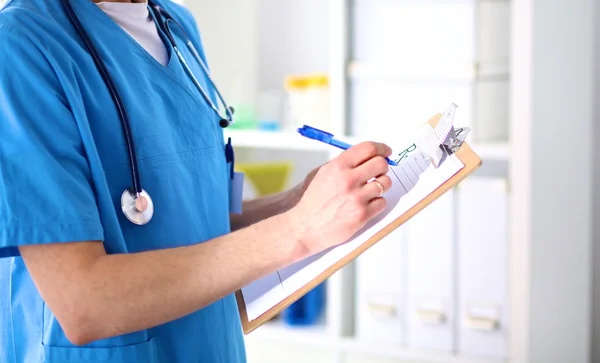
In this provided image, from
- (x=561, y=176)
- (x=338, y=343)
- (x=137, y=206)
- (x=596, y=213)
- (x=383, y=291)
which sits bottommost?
(x=338, y=343)

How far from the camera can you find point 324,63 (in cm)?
243

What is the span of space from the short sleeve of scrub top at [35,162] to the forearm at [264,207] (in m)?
0.38

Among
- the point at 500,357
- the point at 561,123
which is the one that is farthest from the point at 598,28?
the point at 500,357

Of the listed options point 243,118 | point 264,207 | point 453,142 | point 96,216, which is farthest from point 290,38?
point 96,216

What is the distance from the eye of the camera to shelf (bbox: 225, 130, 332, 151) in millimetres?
2012

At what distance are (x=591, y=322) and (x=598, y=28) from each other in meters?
0.72

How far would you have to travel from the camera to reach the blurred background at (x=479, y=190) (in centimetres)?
176

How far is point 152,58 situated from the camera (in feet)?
3.46

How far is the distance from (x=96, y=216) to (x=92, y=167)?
2.3 inches

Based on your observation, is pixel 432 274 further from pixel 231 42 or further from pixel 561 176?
pixel 231 42

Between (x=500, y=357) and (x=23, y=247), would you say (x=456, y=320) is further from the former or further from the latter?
(x=23, y=247)

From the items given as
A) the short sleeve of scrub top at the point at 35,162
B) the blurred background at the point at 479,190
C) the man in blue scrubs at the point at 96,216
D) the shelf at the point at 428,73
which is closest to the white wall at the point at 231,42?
the blurred background at the point at 479,190

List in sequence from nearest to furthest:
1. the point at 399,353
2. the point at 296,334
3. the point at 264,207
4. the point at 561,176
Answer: the point at 264,207 < the point at 561,176 < the point at 399,353 < the point at 296,334

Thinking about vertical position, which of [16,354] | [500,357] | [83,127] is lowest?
[500,357]
